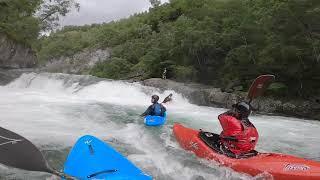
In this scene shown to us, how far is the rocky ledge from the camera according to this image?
15719 mm

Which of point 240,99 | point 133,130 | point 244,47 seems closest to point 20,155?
point 133,130

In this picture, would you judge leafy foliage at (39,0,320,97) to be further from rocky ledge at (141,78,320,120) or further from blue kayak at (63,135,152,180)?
blue kayak at (63,135,152,180)

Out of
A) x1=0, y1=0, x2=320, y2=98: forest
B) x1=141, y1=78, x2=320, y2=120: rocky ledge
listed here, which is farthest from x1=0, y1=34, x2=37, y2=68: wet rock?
x1=141, y1=78, x2=320, y2=120: rocky ledge

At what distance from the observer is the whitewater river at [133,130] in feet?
22.4

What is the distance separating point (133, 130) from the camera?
33.1 feet

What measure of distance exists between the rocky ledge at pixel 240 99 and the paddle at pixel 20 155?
10.5m

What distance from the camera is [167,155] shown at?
25.1 ft

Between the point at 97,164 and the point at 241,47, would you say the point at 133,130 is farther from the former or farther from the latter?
the point at 241,47

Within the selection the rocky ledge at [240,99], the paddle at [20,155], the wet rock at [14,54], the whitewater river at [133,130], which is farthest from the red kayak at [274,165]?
the wet rock at [14,54]

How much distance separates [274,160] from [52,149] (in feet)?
12.4

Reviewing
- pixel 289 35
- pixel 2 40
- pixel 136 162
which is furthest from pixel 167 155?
pixel 2 40

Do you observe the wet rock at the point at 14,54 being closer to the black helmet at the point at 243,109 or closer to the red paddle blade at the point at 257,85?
the red paddle blade at the point at 257,85

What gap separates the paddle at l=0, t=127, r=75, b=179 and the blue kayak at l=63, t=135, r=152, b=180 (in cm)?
54

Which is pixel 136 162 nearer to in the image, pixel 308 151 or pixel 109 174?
pixel 109 174
